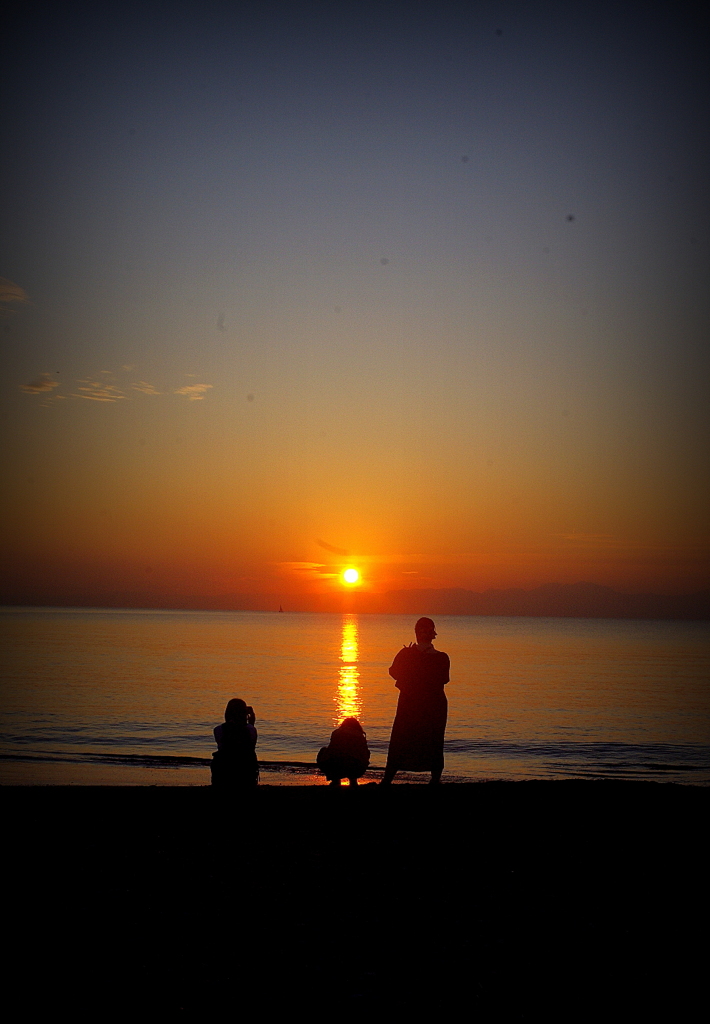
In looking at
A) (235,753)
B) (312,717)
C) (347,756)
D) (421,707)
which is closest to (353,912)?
(235,753)

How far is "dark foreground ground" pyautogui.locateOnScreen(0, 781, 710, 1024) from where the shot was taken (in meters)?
4.64

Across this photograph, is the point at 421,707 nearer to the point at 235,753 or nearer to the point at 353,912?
the point at 235,753

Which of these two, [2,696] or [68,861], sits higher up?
[68,861]

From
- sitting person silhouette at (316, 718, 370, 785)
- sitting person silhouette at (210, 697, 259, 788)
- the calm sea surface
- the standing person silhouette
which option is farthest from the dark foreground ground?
the calm sea surface

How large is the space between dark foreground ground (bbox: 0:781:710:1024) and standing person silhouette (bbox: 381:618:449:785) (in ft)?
2.34

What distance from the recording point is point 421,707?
10906 mm

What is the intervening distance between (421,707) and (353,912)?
483cm

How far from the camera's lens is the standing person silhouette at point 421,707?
429 inches

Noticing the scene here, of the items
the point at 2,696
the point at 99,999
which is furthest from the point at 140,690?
the point at 99,999

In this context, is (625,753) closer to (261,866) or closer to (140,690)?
(261,866)

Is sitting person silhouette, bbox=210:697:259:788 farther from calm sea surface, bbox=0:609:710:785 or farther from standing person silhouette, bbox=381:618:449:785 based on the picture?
calm sea surface, bbox=0:609:710:785

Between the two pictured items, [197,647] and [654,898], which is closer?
[654,898]

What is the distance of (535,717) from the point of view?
38.0 meters

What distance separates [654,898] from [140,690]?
4266 centimetres
